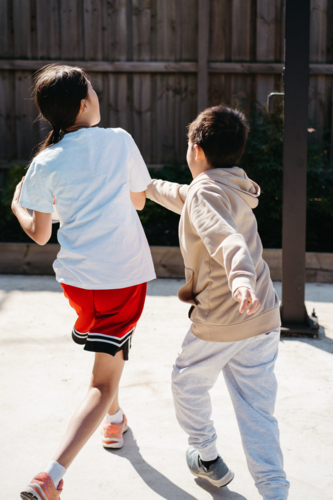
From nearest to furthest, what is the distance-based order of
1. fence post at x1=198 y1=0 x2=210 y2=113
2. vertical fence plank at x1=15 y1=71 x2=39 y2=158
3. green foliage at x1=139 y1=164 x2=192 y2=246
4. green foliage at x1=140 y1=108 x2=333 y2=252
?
green foliage at x1=140 y1=108 x2=333 y2=252
green foliage at x1=139 y1=164 x2=192 y2=246
fence post at x1=198 y1=0 x2=210 y2=113
vertical fence plank at x1=15 y1=71 x2=39 y2=158

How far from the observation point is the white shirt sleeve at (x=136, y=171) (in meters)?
1.84

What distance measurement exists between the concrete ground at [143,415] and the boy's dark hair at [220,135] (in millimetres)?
1180

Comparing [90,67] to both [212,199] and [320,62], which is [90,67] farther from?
[212,199]

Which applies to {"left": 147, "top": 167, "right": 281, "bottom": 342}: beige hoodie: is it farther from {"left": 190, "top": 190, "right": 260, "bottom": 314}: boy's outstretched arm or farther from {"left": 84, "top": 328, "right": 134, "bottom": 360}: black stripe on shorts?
{"left": 84, "top": 328, "right": 134, "bottom": 360}: black stripe on shorts

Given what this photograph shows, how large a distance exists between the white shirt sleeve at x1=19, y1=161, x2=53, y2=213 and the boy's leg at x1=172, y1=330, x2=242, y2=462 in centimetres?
68

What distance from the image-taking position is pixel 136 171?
1866 mm

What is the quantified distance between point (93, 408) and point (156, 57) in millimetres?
5275

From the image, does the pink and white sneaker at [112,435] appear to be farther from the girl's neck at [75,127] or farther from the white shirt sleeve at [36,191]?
the girl's neck at [75,127]

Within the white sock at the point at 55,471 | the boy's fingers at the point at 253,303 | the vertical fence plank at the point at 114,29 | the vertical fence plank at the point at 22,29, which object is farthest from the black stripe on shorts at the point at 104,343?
the vertical fence plank at the point at 22,29

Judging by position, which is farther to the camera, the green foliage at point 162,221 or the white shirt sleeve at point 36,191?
the green foliage at point 162,221

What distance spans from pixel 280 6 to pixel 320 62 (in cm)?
80

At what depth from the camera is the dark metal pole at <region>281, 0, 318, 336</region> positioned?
317cm

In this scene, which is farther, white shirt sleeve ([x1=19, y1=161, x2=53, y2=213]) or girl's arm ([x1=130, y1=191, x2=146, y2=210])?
girl's arm ([x1=130, y1=191, x2=146, y2=210])

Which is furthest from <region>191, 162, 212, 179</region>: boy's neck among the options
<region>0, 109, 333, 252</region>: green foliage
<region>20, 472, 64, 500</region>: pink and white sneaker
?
<region>0, 109, 333, 252</region>: green foliage
